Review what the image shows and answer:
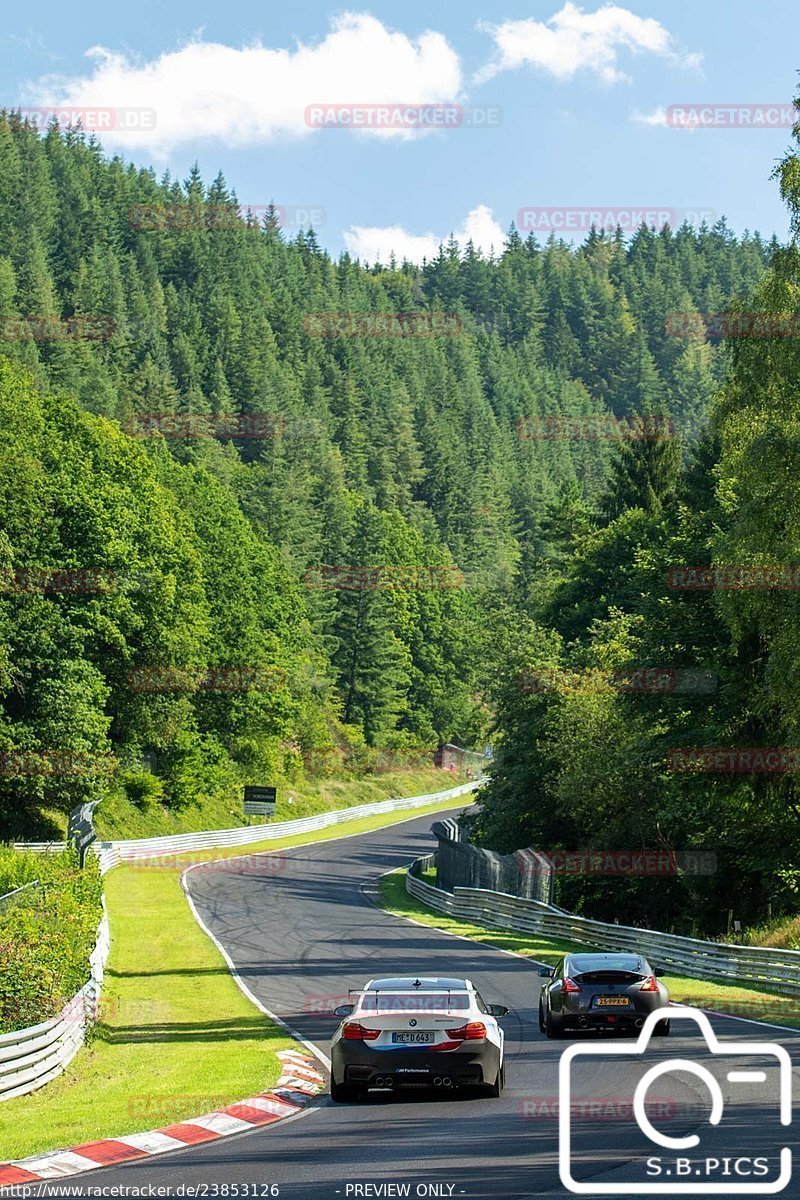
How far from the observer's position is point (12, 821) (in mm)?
65812

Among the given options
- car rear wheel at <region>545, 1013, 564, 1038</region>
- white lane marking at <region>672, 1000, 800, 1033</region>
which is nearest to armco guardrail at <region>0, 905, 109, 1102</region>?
car rear wheel at <region>545, 1013, 564, 1038</region>

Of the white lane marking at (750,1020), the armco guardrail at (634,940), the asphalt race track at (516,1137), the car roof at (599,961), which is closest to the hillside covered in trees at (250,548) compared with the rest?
the armco guardrail at (634,940)

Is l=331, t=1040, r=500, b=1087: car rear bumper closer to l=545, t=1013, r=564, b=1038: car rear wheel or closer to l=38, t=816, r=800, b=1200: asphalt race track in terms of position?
l=38, t=816, r=800, b=1200: asphalt race track

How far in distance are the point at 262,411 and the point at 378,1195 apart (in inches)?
6093

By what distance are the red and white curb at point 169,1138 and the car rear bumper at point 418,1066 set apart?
0.93 metres

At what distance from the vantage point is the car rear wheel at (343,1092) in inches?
601

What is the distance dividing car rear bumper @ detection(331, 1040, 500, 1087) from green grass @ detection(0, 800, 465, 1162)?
6.30 ft

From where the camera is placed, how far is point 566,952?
39.1 metres

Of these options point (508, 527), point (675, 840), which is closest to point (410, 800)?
point (675, 840)

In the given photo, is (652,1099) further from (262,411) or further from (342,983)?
(262,411)

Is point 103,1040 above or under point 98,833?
above

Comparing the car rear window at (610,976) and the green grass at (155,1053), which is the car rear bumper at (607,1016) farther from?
the green grass at (155,1053)

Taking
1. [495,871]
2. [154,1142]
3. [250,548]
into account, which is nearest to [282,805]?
[250,548]

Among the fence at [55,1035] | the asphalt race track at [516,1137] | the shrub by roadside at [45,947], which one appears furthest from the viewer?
the shrub by roadside at [45,947]
